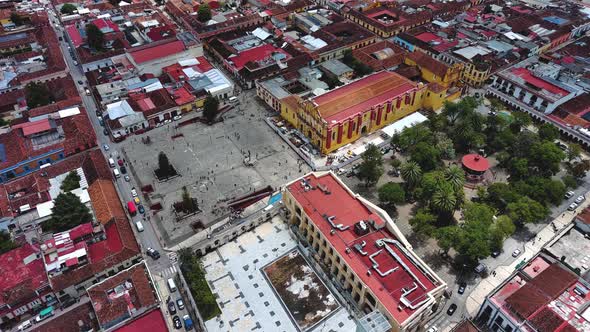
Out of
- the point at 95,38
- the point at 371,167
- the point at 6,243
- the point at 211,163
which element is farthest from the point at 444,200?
the point at 95,38

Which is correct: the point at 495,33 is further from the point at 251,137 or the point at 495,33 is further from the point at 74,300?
the point at 74,300

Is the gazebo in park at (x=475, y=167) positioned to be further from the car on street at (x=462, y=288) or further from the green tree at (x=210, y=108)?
the green tree at (x=210, y=108)

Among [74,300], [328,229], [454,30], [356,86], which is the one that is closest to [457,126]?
[356,86]

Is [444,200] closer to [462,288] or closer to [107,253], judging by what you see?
[462,288]

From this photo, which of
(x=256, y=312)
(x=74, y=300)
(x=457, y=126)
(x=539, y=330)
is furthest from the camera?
(x=457, y=126)

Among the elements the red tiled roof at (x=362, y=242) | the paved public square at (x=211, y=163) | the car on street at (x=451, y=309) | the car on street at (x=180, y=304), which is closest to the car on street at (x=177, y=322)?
the car on street at (x=180, y=304)
